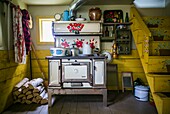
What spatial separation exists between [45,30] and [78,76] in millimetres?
→ 1715

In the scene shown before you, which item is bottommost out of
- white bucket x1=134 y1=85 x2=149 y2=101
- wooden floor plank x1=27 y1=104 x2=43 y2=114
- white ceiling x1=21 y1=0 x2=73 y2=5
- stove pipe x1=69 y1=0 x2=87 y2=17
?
wooden floor plank x1=27 y1=104 x2=43 y2=114

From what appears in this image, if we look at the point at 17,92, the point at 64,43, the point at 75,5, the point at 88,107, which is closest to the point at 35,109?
the point at 17,92

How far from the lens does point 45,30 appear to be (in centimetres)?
402

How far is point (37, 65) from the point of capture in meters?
3.96

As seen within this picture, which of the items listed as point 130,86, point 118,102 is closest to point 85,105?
point 118,102

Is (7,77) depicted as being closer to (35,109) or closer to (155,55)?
(35,109)

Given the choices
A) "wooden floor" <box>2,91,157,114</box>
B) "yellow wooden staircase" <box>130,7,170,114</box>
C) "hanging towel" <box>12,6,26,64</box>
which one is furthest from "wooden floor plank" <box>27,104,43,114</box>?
"yellow wooden staircase" <box>130,7,170,114</box>

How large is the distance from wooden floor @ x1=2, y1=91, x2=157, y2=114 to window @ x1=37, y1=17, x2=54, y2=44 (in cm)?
142

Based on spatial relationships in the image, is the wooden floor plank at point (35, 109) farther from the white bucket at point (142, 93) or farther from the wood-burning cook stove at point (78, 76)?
the white bucket at point (142, 93)

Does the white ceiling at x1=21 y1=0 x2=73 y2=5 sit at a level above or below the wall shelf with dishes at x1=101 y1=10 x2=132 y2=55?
above

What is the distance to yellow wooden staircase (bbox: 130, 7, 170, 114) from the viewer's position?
2378 millimetres

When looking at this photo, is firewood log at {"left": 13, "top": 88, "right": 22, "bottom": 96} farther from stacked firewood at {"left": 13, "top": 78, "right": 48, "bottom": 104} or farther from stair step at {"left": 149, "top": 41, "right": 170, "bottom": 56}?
stair step at {"left": 149, "top": 41, "right": 170, "bottom": 56}

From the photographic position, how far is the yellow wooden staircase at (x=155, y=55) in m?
2.38

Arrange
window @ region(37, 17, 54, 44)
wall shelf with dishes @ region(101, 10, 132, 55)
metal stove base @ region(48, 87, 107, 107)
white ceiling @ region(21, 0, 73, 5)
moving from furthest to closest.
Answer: window @ region(37, 17, 54, 44)
wall shelf with dishes @ region(101, 10, 132, 55)
white ceiling @ region(21, 0, 73, 5)
metal stove base @ region(48, 87, 107, 107)
